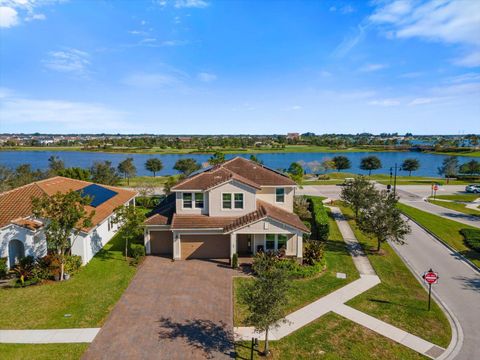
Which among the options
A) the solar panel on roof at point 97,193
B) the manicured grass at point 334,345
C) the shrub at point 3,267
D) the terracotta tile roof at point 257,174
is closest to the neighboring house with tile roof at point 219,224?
the terracotta tile roof at point 257,174

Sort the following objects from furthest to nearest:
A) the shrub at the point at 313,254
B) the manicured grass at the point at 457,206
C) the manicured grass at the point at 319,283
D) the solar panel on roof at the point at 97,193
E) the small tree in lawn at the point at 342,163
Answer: the small tree in lawn at the point at 342,163
the manicured grass at the point at 457,206
the solar panel on roof at the point at 97,193
the shrub at the point at 313,254
the manicured grass at the point at 319,283

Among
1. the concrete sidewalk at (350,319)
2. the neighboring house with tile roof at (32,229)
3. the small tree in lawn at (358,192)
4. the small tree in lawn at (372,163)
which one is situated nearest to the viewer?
the concrete sidewalk at (350,319)

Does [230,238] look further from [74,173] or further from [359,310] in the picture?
[74,173]

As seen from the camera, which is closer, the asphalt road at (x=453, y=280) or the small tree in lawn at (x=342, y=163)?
the asphalt road at (x=453, y=280)

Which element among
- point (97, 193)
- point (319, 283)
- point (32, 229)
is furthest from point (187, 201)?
point (319, 283)

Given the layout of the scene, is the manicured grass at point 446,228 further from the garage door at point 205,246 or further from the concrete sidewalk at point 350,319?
the garage door at point 205,246

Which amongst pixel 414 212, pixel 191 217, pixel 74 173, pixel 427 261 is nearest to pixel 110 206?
pixel 191 217

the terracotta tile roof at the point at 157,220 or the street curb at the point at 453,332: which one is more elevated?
the terracotta tile roof at the point at 157,220
